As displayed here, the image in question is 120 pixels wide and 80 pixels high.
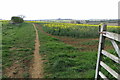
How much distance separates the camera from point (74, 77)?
425 cm

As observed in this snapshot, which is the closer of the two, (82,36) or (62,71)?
(62,71)

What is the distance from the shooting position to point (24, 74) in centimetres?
460

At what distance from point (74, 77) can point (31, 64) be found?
2.45 metres

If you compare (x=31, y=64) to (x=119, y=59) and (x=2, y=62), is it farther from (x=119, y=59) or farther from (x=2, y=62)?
(x=119, y=59)

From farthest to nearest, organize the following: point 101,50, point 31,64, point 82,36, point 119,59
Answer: point 82,36 < point 31,64 < point 101,50 < point 119,59

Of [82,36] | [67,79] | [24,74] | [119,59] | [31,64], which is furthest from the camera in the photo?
[82,36]

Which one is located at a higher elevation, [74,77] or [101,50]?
[101,50]

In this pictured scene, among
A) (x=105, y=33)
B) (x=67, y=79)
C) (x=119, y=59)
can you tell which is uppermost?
(x=105, y=33)

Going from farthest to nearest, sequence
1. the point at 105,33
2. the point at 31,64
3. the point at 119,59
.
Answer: the point at 31,64
the point at 105,33
the point at 119,59

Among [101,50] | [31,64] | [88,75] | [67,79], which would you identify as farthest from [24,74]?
[101,50]

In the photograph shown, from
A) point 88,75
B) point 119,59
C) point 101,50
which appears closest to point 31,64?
point 88,75

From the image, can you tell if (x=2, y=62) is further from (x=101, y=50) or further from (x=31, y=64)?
(x=101, y=50)

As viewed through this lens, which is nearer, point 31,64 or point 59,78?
point 59,78

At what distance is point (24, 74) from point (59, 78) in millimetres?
1530
